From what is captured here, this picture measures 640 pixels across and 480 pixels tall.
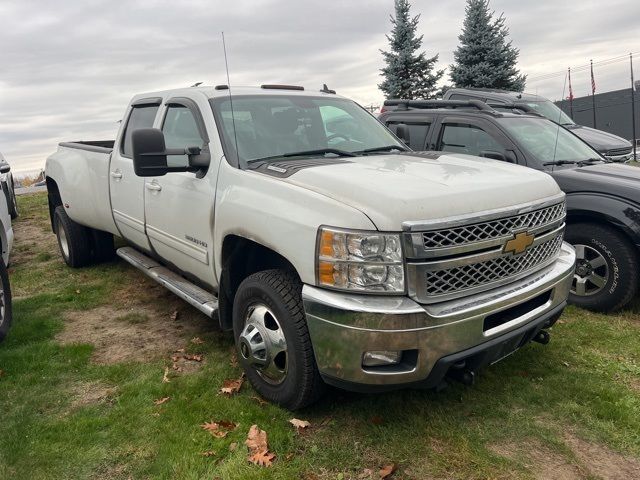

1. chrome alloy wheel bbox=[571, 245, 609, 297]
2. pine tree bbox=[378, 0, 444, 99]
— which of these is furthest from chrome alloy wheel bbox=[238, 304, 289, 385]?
pine tree bbox=[378, 0, 444, 99]

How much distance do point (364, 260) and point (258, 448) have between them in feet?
4.04

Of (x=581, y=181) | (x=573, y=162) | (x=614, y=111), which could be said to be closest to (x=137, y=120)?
(x=581, y=181)

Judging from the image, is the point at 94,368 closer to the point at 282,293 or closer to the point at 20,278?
the point at 282,293

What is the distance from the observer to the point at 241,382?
3650 mm

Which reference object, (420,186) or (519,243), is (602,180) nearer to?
(519,243)

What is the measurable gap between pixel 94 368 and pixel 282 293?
6.25 ft

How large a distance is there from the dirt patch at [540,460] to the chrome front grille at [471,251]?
88 cm

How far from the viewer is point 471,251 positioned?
2703 mm

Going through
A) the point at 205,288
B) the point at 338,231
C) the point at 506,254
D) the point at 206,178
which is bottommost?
the point at 205,288

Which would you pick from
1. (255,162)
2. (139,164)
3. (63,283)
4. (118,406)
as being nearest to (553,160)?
(255,162)

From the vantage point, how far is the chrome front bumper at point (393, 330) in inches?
99.7

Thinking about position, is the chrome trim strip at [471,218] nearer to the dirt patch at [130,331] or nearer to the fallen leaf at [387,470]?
the fallen leaf at [387,470]

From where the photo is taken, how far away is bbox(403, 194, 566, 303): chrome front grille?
2564 millimetres

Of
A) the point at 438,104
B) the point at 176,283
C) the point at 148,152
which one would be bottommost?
the point at 176,283
